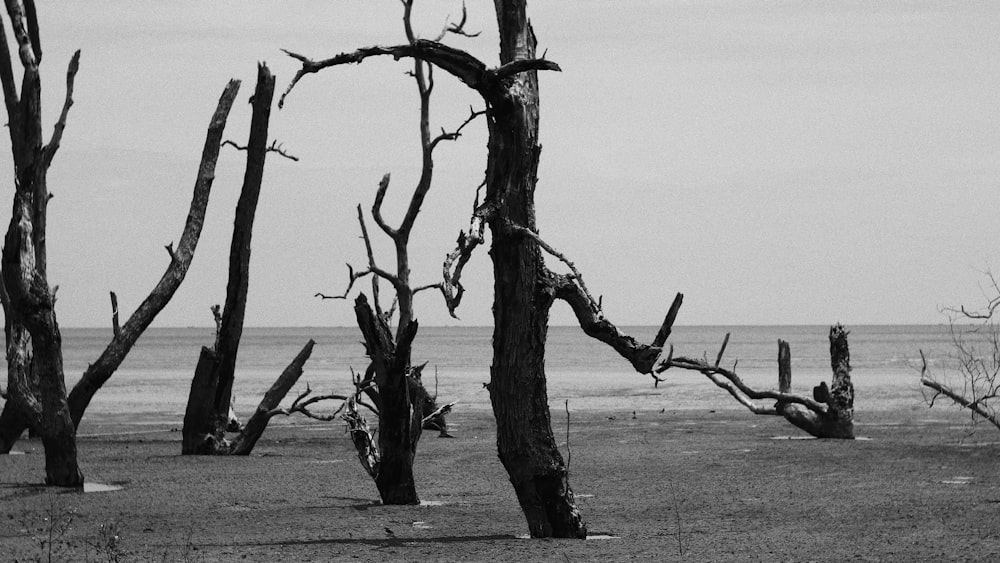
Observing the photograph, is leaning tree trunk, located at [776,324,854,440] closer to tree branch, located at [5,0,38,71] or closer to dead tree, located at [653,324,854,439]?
dead tree, located at [653,324,854,439]

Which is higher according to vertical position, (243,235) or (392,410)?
(243,235)

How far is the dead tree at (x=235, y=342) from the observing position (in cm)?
1761

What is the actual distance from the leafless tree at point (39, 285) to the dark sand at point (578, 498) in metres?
0.68

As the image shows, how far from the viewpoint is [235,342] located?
1769 cm

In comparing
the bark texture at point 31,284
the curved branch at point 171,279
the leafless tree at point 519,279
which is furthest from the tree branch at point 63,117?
the leafless tree at point 519,279

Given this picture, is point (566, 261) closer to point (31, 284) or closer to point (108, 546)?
point (108, 546)

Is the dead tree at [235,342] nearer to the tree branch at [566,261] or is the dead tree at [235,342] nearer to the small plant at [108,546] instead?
the small plant at [108,546]

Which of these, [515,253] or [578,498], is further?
[578,498]

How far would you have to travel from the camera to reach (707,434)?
70.9 ft

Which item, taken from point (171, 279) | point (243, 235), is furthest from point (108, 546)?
point (243, 235)

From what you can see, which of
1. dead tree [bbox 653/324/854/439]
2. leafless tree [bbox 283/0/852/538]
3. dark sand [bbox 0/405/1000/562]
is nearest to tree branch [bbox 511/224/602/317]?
leafless tree [bbox 283/0/852/538]

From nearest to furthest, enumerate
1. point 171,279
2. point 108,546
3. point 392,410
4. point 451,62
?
point 108,546
point 451,62
point 392,410
point 171,279

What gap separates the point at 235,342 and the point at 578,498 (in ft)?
21.5

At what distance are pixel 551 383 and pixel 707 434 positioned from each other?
22.4 metres
